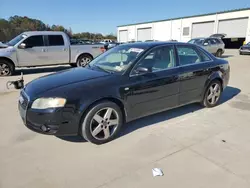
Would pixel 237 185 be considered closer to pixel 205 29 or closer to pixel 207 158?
pixel 207 158

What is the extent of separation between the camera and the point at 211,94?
494cm

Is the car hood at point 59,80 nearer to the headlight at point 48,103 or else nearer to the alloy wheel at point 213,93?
the headlight at point 48,103

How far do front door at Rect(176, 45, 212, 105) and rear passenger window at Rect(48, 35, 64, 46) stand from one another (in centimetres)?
735

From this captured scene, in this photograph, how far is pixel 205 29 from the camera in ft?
118

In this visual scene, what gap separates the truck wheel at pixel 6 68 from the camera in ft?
30.3

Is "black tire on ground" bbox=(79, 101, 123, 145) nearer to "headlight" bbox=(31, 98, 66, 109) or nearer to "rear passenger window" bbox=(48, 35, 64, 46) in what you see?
"headlight" bbox=(31, 98, 66, 109)

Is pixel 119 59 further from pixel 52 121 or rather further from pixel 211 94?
pixel 211 94

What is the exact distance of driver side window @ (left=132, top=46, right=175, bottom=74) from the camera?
376 centimetres

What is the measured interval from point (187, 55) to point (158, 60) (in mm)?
866

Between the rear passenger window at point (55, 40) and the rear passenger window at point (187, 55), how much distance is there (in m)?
7.34

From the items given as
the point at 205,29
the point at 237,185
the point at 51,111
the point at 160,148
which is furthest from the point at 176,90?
the point at 205,29

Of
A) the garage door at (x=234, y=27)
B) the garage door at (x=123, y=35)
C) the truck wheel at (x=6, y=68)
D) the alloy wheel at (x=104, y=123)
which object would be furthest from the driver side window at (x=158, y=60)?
the garage door at (x=123, y=35)

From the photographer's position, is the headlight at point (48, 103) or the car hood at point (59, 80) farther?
the car hood at point (59, 80)

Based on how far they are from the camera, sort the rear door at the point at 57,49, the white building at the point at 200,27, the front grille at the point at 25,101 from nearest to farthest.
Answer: the front grille at the point at 25,101 < the rear door at the point at 57,49 < the white building at the point at 200,27
